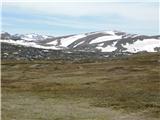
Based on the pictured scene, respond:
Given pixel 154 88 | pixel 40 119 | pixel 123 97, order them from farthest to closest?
1. pixel 154 88
2. pixel 123 97
3. pixel 40 119

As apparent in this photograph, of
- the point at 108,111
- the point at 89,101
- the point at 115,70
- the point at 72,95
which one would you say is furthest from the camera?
the point at 115,70

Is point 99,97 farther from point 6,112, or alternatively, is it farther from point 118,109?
point 6,112

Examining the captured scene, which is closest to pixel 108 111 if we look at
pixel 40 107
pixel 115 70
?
pixel 40 107

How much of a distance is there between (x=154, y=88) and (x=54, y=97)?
1475 centimetres

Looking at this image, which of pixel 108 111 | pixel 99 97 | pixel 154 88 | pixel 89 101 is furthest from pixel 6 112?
pixel 154 88

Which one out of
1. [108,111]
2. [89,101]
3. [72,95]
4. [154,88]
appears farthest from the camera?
[154,88]

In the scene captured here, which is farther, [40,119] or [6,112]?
[6,112]

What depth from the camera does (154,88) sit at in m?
52.7

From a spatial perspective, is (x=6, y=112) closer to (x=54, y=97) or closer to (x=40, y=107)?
(x=40, y=107)

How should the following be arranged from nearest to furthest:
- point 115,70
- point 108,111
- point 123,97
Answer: point 108,111 → point 123,97 → point 115,70

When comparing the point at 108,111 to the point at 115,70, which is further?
the point at 115,70

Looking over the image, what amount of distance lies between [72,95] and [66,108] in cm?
1126

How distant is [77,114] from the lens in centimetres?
3219

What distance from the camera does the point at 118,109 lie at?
3541 cm
